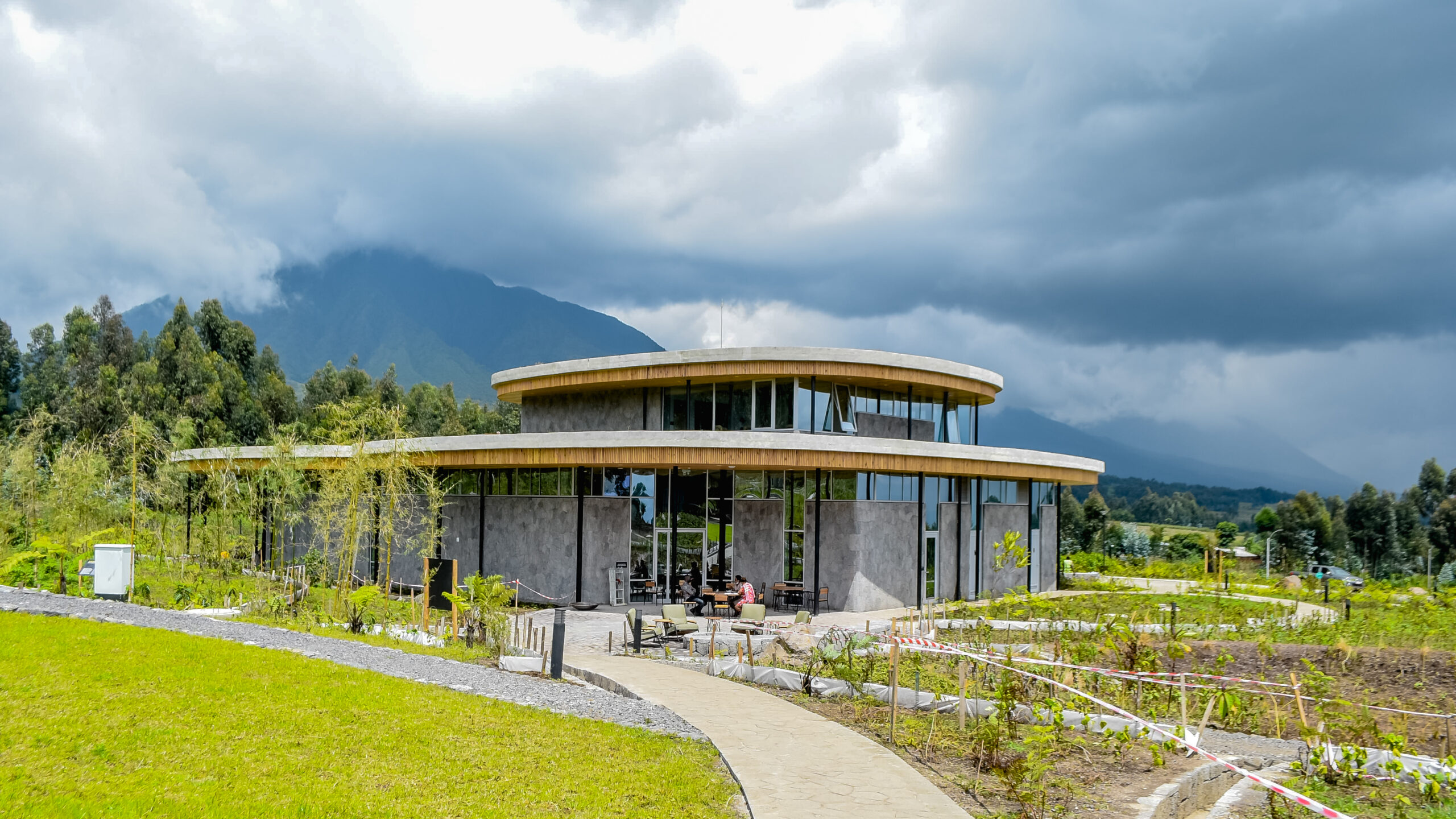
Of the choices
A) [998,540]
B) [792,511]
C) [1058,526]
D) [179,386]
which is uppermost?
[179,386]

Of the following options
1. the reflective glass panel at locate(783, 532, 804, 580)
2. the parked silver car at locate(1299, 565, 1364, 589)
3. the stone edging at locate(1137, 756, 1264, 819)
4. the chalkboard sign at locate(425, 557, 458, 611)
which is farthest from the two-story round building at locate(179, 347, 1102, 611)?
the parked silver car at locate(1299, 565, 1364, 589)

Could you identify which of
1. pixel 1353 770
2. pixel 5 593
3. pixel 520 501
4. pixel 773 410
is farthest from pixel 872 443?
pixel 5 593

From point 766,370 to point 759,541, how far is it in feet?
15.4

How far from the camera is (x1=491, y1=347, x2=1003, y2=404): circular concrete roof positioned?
82.9ft

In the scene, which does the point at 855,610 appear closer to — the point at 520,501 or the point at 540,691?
the point at 520,501

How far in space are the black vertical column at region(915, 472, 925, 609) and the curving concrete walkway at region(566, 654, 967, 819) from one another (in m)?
12.4

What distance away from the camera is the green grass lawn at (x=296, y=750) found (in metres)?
6.80

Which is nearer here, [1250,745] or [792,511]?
[1250,745]

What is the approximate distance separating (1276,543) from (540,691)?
67.0m

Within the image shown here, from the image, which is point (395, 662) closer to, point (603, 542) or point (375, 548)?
point (603, 542)

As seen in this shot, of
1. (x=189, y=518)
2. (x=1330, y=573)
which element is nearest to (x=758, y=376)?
(x=189, y=518)

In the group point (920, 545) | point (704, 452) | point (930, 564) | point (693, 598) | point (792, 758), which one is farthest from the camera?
point (930, 564)

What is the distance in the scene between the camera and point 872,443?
74.6ft

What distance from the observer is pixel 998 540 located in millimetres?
29141
